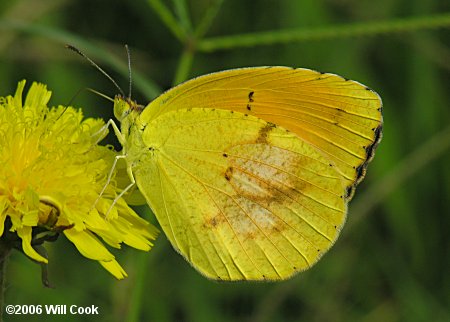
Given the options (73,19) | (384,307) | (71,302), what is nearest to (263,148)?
(71,302)

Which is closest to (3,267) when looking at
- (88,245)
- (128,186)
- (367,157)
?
(88,245)

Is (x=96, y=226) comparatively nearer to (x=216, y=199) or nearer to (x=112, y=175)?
(x=112, y=175)

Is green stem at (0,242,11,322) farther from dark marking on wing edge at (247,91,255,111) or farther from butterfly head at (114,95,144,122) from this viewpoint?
dark marking on wing edge at (247,91,255,111)

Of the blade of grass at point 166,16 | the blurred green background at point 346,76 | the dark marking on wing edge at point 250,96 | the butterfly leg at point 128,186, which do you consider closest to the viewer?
the butterfly leg at point 128,186

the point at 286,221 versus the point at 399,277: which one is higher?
the point at 286,221

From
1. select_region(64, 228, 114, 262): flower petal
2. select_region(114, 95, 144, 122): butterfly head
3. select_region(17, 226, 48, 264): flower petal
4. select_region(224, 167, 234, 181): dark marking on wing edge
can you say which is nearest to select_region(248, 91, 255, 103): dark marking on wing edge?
select_region(224, 167, 234, 181): dark marking on wing edge

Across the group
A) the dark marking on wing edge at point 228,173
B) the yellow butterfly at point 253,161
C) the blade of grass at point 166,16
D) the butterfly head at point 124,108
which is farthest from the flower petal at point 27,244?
the blade of grass at point 166,16

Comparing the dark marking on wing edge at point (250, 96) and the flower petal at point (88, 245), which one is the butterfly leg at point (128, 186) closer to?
the flower petal at point (88, 245)

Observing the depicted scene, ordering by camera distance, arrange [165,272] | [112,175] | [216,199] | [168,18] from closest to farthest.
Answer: [112,175] < [216,199] < [168,18] < [165,272]
